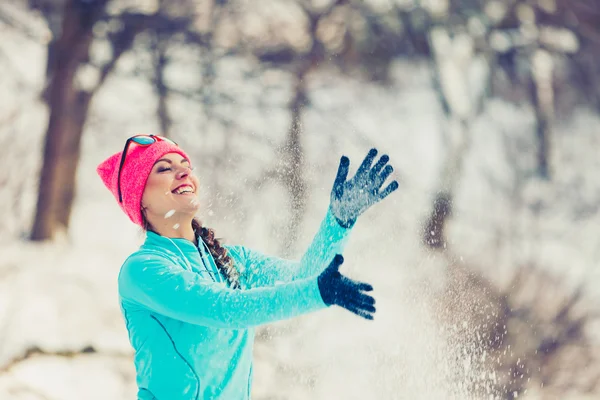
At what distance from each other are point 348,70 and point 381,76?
18 centimetres

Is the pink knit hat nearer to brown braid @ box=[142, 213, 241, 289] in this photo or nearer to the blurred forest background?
brown braid @ box=[142, 213, 241, 289]

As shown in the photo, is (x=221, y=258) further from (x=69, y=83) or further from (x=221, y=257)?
(x=69, y=83)

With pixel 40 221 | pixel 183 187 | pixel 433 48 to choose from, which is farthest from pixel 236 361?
pixel 433 48

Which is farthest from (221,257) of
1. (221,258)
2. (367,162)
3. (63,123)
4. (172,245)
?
(63,123)

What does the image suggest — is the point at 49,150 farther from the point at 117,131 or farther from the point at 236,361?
the point at 236,361

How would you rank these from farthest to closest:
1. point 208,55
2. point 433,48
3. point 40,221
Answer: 1. point 433,48
2. point 208,55
3. point 40,221

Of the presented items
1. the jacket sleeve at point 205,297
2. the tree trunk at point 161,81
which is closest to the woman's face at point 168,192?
the jacket sleeve at point 205,297

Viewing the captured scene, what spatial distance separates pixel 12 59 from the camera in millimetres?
2760

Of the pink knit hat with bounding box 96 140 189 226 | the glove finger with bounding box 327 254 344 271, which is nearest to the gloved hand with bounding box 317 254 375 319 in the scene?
the glove finger with bounding box 327 254 344 271

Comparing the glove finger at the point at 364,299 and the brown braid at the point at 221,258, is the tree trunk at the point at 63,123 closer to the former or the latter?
the brown braid at the point at 221,258

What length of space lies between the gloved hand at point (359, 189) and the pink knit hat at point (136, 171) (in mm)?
356

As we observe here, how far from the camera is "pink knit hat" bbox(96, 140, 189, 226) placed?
114cm

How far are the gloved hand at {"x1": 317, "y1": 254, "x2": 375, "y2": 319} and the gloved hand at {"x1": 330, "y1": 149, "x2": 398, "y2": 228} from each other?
193 mm

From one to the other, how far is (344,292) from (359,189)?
24 centimetres
